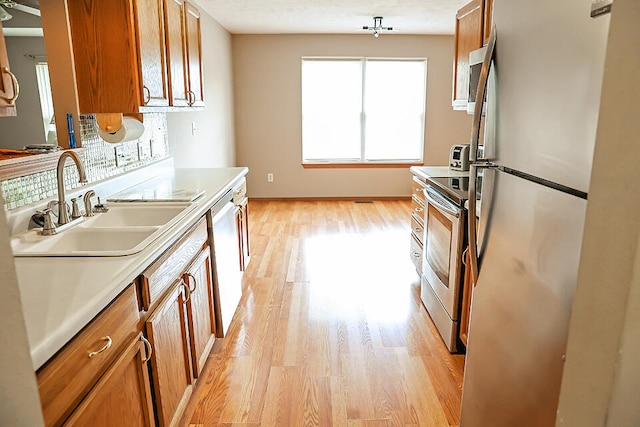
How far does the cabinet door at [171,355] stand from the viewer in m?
1.52

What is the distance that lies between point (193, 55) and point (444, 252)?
2.10 metres

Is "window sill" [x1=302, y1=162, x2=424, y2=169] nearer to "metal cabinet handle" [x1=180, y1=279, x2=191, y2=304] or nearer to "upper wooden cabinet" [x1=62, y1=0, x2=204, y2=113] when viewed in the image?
"upper wooden cabinet" [x1=62, y1=0, x2=204, y2=113]

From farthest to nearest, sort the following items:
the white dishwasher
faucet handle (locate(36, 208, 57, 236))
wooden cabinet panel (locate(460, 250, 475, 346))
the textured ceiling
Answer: the textured ceiling < the white dishwasher < wooden cabinet panel (locate(460, 250, 475, 346)) < faucet handle (locate(36, 208, 57, 236))

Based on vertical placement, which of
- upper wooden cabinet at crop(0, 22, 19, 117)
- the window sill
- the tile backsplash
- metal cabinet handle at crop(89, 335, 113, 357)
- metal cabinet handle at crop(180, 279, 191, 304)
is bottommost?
metal cabinet handle at crop(180, 279, 191, 304)

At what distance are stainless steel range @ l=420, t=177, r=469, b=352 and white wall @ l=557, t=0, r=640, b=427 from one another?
1.59 metres

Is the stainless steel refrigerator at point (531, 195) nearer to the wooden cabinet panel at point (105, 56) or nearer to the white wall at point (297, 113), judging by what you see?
the wooden cabinet panel at point (105, 56)

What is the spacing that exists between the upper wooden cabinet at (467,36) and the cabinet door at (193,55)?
1818 mm

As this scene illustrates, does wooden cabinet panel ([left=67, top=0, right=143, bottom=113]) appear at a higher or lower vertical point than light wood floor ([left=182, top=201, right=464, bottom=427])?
higher

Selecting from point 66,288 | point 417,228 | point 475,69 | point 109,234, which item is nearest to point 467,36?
point 475,69

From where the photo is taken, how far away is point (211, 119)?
192 inches

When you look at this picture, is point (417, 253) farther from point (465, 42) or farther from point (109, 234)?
point (109, 234)

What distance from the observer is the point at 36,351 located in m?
0.89

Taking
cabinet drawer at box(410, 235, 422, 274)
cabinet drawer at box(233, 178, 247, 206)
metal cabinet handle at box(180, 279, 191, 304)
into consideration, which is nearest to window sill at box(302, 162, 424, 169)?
cabinet drawer at box(410, 235, 422, 274)

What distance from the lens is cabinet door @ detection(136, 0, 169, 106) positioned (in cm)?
214
